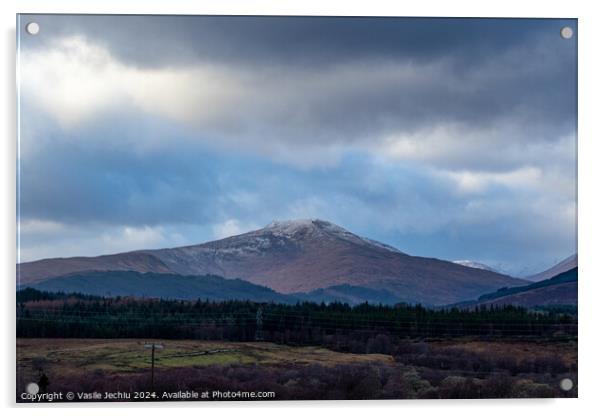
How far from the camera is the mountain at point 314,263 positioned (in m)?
7.55

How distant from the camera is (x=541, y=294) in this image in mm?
7543

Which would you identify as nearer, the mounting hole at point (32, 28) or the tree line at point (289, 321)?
the mounting hole at point (32, 28)

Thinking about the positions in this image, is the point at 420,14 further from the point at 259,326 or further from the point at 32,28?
the point at 32,28

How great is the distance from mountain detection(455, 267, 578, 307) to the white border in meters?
0.08

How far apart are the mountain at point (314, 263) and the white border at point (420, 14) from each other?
58 cm

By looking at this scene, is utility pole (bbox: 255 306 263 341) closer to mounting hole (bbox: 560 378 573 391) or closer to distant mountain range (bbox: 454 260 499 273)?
distant mountain range (bbox: 454 260 499 273)

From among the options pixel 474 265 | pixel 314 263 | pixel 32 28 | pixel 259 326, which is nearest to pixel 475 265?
pixel 474 265

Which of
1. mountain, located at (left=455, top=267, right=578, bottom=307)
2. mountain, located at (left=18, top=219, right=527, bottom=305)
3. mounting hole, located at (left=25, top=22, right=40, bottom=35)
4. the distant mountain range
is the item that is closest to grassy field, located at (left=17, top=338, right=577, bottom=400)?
mountain, located at (left=455, top=267, right=578, bottom=307)

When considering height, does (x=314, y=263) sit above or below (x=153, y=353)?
above

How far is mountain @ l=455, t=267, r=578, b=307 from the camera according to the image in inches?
294

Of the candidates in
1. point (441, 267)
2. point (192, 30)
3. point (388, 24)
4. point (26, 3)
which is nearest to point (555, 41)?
point (388, 24)

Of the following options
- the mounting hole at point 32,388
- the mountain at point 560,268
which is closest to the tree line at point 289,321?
the mountain at point 560,268

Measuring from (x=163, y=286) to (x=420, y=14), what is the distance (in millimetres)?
2770

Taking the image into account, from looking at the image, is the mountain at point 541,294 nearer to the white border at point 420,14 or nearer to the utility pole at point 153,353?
the white border at point 420,14
